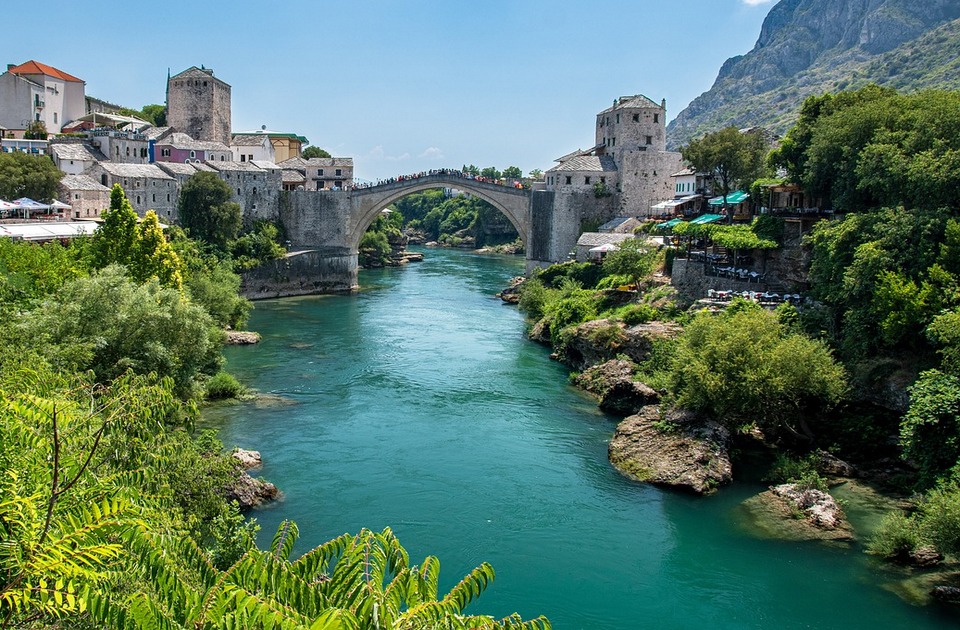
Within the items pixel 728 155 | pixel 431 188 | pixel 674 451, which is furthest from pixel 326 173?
pixel 674 451

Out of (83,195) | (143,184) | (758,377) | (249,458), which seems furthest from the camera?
(143,184)

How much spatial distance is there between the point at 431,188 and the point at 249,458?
1432 inches

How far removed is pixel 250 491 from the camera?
1688cm

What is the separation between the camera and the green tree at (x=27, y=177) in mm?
38656

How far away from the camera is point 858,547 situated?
51.7 feet

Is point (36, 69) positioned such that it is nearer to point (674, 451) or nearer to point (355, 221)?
point (355, 221)

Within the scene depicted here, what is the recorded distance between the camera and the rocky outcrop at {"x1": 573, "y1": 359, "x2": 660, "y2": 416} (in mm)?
23984

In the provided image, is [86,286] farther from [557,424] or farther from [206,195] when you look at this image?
[206,195]

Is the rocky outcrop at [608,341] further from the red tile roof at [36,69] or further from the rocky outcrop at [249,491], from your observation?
the red tile roof at [36,69]

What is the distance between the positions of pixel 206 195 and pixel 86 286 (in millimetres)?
26711

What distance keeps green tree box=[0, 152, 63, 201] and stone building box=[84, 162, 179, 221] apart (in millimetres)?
3560

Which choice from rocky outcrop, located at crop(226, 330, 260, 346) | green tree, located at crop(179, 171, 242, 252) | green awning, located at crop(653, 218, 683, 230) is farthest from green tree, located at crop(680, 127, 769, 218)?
green tree, located at crop(179, 171, 242, 252)

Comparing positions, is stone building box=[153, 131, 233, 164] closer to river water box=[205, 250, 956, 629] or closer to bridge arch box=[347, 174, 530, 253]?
bridge arch box=[347, 174, 530, 253]

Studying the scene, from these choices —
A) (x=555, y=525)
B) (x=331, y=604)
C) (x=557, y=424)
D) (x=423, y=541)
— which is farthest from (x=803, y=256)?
(x=331, y=604)
